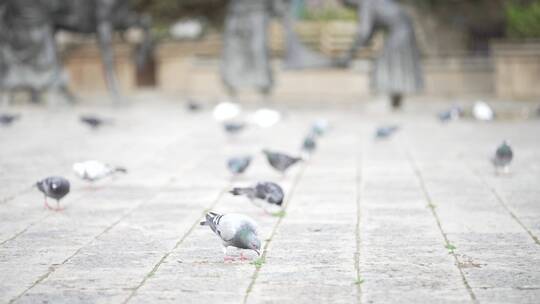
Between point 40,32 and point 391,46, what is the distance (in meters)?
6.77

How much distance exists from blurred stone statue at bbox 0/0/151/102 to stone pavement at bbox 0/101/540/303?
19.1ft

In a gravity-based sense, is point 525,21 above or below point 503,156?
above

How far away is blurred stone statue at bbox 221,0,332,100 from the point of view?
65.8 feet

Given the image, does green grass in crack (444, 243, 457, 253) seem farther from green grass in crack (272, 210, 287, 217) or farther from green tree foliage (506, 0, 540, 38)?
green tree foliage (506, 0, 540, 38)

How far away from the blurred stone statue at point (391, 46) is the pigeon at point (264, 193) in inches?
427

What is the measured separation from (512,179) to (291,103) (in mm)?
12221

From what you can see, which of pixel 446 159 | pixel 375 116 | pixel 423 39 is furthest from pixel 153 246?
pixel 423 39

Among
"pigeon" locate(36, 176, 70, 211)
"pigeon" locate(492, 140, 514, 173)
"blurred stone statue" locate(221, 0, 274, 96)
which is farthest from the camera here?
"blurred stone statue" locate(221, 0, 274, 96)

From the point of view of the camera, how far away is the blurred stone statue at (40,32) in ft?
66.6

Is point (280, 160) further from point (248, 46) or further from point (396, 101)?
point (248, 46)

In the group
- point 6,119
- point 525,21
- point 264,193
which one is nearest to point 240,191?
point 264,193

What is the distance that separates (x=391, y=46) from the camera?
1889cm

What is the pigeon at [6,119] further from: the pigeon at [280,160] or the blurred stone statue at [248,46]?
the pigeon at [280,160]

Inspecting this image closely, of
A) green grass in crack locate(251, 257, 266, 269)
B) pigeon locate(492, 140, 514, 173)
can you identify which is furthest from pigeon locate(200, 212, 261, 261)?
pigeon locate(492, 140, 514, 173)
